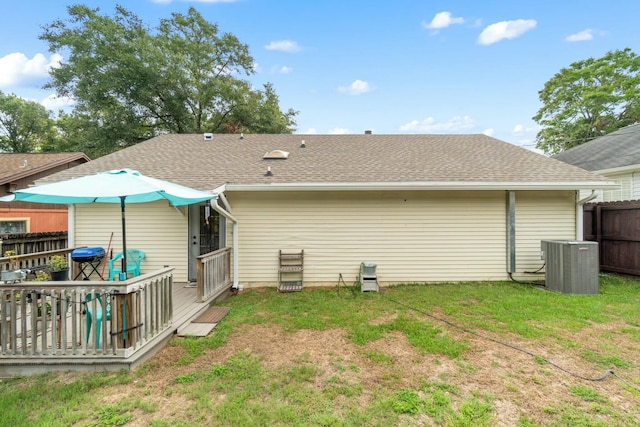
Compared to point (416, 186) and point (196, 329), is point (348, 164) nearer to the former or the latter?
point (416, 186)

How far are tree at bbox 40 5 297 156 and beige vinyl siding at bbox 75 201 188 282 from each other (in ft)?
35.6

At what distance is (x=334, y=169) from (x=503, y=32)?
12.6 metres

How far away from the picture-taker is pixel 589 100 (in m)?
20.0

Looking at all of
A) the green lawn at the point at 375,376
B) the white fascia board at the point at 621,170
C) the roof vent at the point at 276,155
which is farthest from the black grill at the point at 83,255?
the white fascia board at the point at 621,170

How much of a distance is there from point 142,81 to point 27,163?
6315 mm

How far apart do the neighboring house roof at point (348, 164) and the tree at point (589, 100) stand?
60.9 ft

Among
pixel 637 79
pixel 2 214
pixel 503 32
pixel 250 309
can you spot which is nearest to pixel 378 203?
pixel 250 309

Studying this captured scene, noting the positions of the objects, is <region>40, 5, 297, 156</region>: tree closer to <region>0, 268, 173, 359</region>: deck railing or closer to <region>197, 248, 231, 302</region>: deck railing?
<region>197, 248, 231, 302</region>: deck railing

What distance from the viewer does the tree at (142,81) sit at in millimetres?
14172

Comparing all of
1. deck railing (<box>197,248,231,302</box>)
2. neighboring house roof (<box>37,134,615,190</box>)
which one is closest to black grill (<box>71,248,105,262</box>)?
neighboring house roof (<box>37,134,615,190</box>)

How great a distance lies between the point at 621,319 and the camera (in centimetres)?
424

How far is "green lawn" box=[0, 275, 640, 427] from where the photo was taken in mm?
2301

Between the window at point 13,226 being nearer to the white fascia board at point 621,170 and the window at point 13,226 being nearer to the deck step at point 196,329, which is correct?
the deck step at point 196,329

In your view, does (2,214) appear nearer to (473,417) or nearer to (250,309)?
(250,309)
